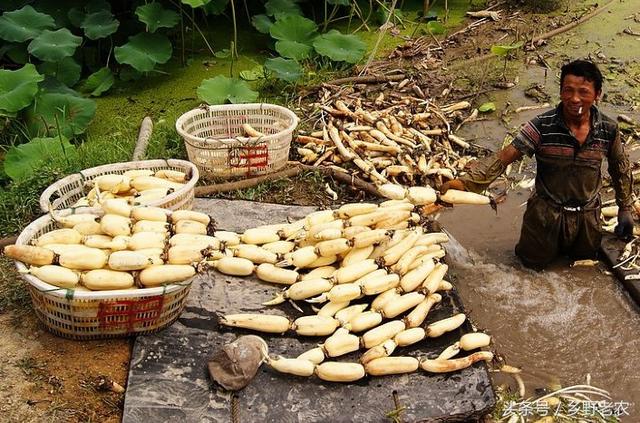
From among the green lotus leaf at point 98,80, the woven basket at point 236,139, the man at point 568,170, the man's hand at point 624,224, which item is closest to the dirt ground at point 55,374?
the woven basket at point 236,139

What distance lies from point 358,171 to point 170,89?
8.64 ft

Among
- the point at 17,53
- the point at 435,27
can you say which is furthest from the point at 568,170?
the point at 17,53

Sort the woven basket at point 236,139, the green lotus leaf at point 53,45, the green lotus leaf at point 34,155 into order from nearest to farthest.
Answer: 1. the woven basket at point 236,139
2. the green lotus leaf at point 34,155
3. the green lotus leaf at point 53,45

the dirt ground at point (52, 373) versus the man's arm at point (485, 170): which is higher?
the man's arm at point (485, 170)

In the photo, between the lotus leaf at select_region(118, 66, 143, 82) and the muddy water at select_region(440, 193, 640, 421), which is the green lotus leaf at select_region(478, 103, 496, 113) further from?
the lotus leaf at select_region(118, 66, 143, 82)

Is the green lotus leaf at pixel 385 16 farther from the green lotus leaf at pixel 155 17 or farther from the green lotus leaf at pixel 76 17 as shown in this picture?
the green lotus leaf at pixel 76 17

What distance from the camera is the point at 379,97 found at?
6527 mm

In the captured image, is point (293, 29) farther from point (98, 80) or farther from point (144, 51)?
point (98, 80)

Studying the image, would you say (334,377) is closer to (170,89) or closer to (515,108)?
(515,108)

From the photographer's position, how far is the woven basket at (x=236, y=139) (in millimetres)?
5168

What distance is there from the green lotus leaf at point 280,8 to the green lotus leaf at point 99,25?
1.61 m

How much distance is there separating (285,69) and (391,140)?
1.49 meters

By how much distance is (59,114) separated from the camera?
20.3 feet

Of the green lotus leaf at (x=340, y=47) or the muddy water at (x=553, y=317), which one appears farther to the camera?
the green lotus leaf at (x=340, y=47)
